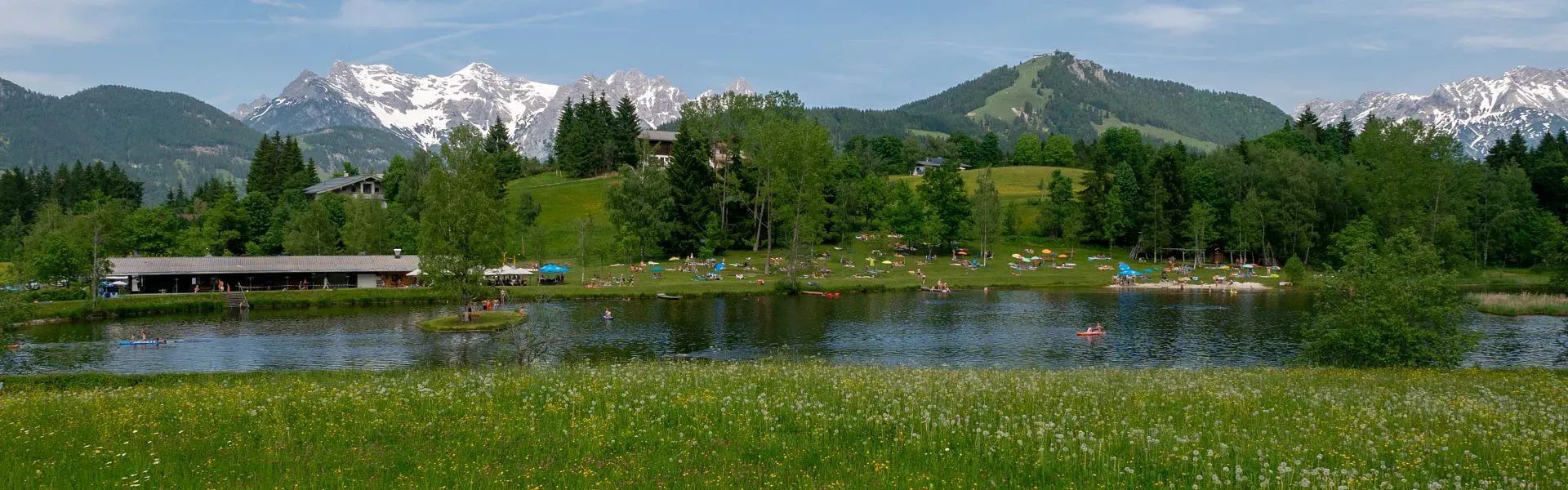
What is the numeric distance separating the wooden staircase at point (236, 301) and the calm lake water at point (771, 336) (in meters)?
5.77

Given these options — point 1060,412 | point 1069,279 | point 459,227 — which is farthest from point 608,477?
point 1069,279

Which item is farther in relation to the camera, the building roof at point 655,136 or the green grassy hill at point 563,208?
the building roof at point 655,136

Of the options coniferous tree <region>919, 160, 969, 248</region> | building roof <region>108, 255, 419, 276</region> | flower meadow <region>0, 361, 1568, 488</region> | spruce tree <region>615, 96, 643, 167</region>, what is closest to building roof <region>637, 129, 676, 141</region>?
spruce tree <region>615, 96, 643, 167</region>

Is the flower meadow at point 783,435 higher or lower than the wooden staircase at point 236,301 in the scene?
higher

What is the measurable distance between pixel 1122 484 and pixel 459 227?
58.1 metres

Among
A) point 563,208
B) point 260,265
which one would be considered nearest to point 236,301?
A: point 260,265

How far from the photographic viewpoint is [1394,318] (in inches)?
1410

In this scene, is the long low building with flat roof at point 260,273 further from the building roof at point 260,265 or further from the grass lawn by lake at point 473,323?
the grass lawn by lake at point 473,323

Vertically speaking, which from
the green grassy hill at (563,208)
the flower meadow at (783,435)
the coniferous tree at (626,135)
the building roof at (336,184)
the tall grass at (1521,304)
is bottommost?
the tall grass at (1521,304)

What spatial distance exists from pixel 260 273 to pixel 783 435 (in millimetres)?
91252

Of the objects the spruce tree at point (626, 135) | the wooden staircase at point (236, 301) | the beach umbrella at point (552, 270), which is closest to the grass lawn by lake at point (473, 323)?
the wooden staircase at point (236, 301)

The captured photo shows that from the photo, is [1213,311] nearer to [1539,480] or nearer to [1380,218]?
[1380,218]

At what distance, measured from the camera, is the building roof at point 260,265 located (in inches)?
3312

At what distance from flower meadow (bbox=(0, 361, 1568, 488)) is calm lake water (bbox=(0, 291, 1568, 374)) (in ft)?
65.8
